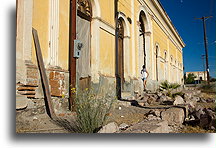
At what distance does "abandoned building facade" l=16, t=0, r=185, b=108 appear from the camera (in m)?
2.94

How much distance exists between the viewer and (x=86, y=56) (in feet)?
16.1

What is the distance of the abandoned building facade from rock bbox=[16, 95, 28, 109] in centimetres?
2

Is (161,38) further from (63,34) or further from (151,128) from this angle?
(151,128)

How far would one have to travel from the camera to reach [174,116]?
10.3 ft

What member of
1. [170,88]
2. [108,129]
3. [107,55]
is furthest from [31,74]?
[170,88]

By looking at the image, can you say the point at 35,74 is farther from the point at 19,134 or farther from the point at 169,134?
the point at 169,134

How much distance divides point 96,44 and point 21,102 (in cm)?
274

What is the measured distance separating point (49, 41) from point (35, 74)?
689 millimetres

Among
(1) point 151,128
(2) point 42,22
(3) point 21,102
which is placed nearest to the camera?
(1) point 151,128

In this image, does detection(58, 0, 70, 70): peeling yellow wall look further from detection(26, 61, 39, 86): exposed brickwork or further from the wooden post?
detection(26, 61, 39, 86): exposed brickwork

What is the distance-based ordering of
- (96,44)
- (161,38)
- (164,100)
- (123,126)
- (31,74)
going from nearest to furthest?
(123,126), (31,74), (96,44), (164,100), (161,38)

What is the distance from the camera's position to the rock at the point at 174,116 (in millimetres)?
A: 3070

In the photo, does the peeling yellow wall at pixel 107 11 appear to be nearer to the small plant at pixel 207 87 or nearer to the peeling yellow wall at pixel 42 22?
the peeling yellow wall at pixel 42 22

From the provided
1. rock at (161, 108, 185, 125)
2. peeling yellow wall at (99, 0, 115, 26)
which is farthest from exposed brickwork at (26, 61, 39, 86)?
peeling yellow wall at (99, 0, 115, 26)
